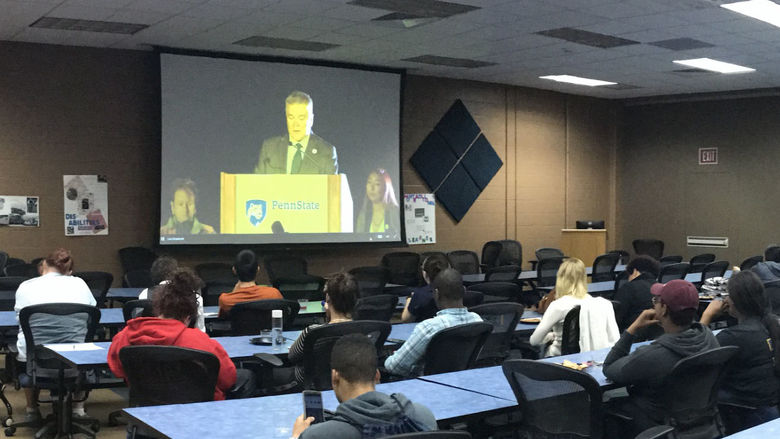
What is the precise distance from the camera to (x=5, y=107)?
10.0m

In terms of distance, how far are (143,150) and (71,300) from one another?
5.09 meters

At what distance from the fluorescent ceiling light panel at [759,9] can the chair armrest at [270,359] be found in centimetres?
615

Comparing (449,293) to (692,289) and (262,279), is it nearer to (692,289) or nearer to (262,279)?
(692,289)

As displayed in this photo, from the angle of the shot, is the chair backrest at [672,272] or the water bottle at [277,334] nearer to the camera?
the water bottle at [277,334]

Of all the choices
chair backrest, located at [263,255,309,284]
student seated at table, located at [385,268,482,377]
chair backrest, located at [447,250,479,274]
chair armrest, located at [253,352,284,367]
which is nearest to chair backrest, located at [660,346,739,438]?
student seated at table, located at [385,268,482,377]

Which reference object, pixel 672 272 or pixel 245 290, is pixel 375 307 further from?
pixel 672 272

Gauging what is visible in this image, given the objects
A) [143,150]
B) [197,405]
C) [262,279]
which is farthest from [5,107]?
[197,405]

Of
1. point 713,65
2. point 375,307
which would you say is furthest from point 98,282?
point 713,65

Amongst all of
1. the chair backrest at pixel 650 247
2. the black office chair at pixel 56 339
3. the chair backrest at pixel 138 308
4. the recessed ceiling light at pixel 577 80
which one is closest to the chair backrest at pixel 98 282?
the black office chair at pixel 56 339

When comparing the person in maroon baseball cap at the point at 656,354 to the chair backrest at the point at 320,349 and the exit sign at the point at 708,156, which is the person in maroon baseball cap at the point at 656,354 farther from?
the exit sign at the point at 708,156

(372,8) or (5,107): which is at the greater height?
(372,8)

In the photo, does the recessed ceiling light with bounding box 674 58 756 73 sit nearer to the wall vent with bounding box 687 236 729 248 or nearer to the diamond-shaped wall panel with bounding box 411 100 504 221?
the diamond-shaped wall panel with bounding box 411 100 504 221

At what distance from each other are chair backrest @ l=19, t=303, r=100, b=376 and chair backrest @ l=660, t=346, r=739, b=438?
144 inches

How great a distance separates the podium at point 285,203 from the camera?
447 inches
